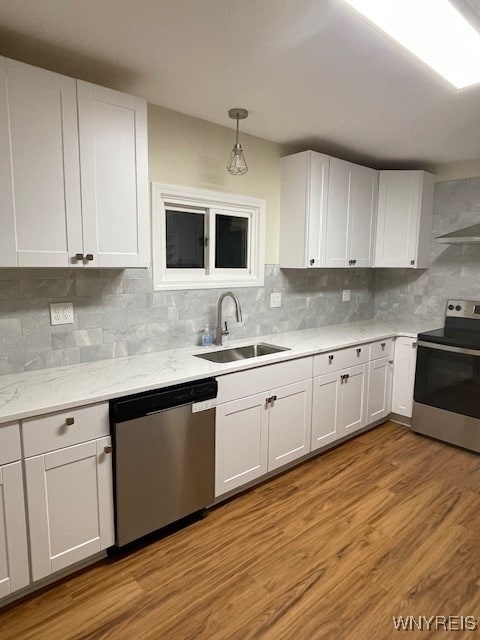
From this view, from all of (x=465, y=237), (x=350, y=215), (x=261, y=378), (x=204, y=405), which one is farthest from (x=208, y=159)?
(x=465, y=237)

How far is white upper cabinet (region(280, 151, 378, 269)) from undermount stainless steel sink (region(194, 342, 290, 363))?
2.39ft

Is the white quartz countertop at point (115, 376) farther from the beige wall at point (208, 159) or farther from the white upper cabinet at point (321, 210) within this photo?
the beige wall at point (208, 159)

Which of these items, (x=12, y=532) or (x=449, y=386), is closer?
(x=12, y=532)

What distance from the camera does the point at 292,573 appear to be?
1931 millimetres

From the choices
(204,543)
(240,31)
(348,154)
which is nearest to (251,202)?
(348,154)

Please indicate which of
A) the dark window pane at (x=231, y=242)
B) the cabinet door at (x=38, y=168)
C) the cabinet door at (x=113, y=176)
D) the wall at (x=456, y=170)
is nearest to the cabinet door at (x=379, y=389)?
the dark window pane at (x=231, y=242)

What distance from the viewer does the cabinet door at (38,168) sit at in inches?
66.6

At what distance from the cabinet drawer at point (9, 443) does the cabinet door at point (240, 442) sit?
1.02 metres

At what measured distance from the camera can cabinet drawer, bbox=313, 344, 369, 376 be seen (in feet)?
9.45

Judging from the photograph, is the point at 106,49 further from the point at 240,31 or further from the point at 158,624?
the point at 158,624

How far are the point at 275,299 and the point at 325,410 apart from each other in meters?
0.97

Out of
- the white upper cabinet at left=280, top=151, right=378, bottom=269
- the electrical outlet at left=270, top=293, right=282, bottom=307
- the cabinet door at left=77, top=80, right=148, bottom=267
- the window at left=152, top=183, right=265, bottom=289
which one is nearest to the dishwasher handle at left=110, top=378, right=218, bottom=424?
the cabinet door at left=77, top=80, right=148, bottom=267

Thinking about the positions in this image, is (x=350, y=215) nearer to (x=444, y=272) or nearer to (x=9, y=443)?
(x=444, y=272)

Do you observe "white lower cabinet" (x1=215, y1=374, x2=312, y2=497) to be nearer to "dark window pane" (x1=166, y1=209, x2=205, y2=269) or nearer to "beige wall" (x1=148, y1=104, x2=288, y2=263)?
"dark window pane" (x1=166, y1=209, x2=205, y2=269)
